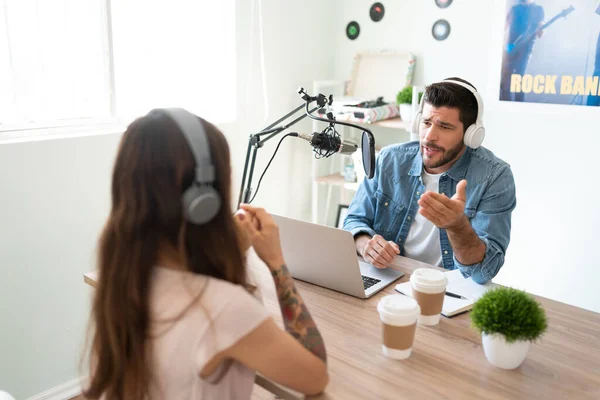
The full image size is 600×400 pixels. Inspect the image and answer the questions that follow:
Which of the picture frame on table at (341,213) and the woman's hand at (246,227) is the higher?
the woman's hand at (246,227)

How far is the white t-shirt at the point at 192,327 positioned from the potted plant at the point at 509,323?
0.48m

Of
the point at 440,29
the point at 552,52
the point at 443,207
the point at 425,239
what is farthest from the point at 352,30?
the point at 443,207

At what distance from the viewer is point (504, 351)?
1.11 m

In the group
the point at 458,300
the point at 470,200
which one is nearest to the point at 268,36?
the point at 470,200

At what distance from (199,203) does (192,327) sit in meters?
0.20

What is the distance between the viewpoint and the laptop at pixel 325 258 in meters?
1.42

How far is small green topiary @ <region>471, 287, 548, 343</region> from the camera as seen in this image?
1089 mm

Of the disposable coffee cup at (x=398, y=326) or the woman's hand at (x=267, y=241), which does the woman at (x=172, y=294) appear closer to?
the woman's hand at (x=267, y=241)

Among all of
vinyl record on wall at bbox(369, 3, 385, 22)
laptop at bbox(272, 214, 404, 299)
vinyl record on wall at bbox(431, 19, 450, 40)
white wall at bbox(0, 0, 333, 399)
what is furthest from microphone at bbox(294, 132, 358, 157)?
vinyl record on wall at bbox(369, 3, 385, 22)

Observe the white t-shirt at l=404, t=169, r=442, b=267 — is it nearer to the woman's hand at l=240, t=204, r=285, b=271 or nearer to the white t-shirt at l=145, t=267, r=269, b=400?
the woman's hand at l=240, t=204, r=285, b=271

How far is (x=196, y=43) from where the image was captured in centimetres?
269

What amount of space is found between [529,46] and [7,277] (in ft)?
7.73

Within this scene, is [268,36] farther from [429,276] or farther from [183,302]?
[183,302]

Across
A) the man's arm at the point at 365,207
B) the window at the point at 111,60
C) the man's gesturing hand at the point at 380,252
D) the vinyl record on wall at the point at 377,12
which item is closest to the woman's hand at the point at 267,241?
the man's gesturing hand at the point at 380,252
